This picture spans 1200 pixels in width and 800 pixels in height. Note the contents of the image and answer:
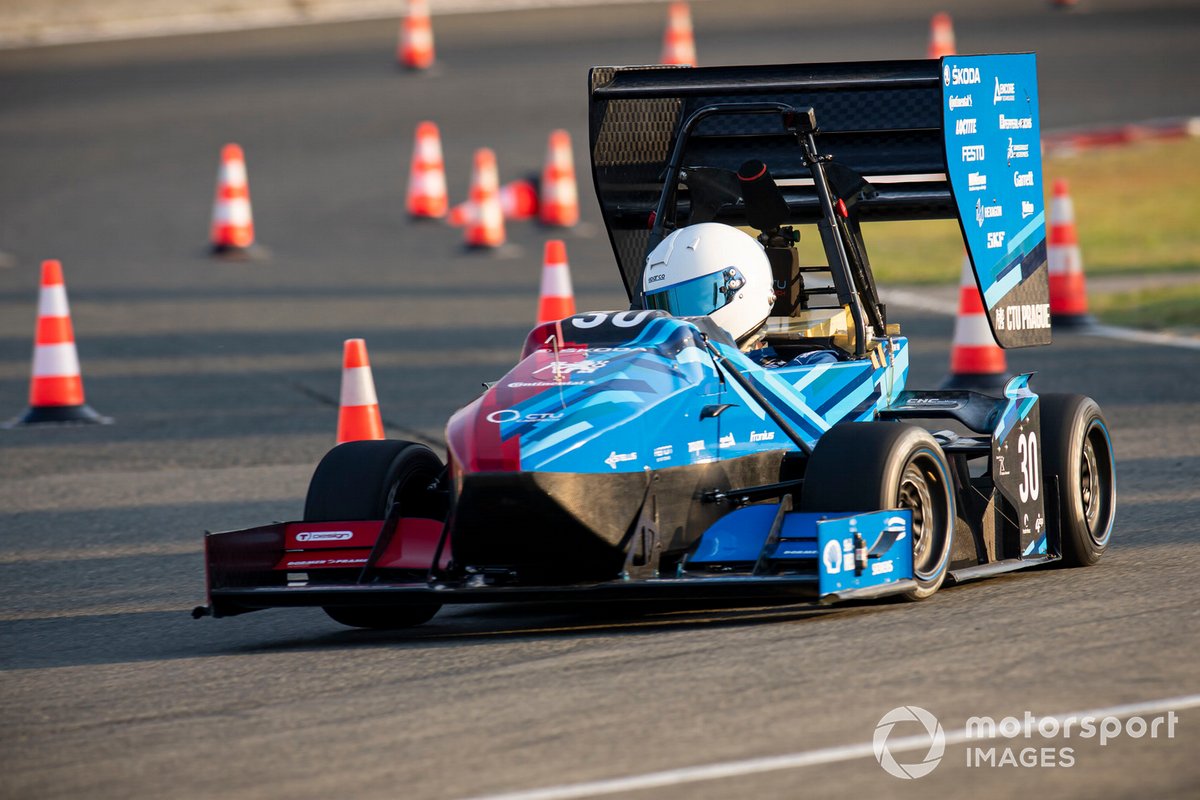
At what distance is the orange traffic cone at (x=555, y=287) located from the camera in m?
11.3

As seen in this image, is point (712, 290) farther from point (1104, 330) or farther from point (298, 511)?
point (1104, 330)

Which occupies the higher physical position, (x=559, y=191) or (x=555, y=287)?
(x=559, y=191)

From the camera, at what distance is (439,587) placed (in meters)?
6.45

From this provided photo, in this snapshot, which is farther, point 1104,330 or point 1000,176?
point 1104,330

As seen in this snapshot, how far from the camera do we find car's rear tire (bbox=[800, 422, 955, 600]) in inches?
257

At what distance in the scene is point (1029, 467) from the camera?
748 centimetres

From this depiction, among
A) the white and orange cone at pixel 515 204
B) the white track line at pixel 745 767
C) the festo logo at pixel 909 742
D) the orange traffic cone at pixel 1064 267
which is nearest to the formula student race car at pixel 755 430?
the festo logo at pixel 909 742

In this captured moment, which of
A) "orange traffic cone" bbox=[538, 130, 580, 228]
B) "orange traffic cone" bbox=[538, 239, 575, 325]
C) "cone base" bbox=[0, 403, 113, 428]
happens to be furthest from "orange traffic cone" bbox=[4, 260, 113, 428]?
"orange traffic cone" bbox=[538, 130, 580, 228]

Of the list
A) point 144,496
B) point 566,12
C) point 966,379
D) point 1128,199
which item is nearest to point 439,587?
point 144,496

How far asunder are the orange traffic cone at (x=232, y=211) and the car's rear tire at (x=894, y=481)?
12360 mm

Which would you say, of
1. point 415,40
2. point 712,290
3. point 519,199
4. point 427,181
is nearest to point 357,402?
point 712,290

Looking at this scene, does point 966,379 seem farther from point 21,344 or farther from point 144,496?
point 21,344

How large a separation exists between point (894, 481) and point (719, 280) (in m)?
1.16

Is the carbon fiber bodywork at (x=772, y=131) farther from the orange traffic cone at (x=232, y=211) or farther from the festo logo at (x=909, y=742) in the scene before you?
the orange traffic cone at (x=232, y=211)
